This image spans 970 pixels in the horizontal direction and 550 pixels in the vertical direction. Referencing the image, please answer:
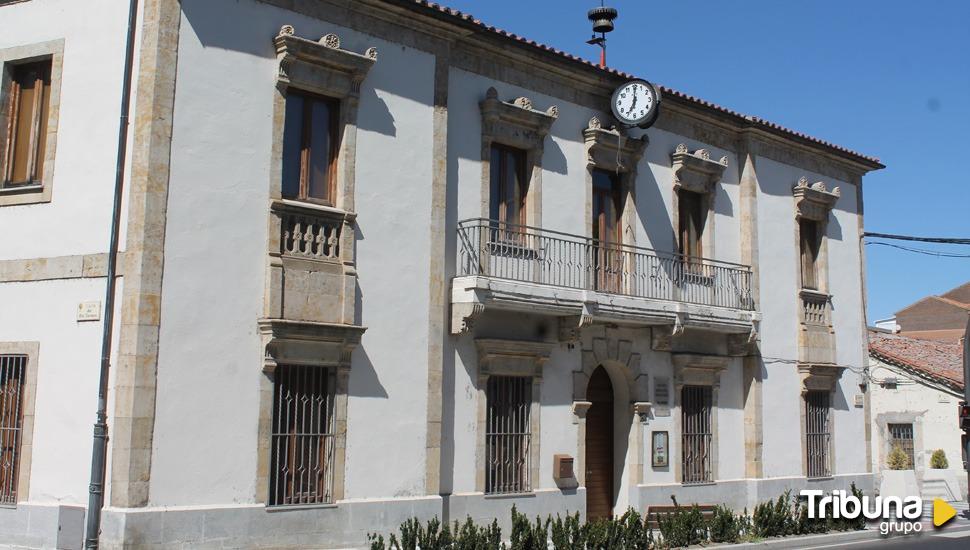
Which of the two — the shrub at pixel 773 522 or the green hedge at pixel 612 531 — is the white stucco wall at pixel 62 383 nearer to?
the green hedge at pixel 612 531

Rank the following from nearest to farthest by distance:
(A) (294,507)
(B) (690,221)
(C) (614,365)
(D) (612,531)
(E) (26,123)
Result: 1. (A) (294,507)
2. (E) (26,123)
3. (D) (612,531)
4. (C) (614,365)
5. (B) (690,221)

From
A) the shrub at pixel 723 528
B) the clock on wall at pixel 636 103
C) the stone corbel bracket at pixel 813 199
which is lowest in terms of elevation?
the shrub at pixel 723 528

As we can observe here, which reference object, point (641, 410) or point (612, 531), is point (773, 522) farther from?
point (612, 531)

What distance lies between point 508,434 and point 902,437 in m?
16.4

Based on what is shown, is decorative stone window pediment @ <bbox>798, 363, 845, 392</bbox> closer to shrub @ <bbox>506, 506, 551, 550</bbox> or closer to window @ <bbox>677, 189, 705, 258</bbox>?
window @ <bbox>677, 189, 705, 258</bbox>

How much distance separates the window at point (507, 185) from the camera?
16.7 metres

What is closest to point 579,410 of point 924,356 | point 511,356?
point 511,356

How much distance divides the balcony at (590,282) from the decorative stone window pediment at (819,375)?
2350 mm

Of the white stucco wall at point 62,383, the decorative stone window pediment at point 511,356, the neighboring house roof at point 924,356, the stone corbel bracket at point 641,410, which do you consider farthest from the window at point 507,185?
the neighboring house roof at point 924,356

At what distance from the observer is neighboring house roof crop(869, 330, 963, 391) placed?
27.4 m

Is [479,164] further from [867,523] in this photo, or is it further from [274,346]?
[867,523]

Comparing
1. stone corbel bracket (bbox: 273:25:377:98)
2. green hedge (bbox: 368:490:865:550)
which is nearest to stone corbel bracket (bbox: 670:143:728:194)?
green hedge (bbox: 368:490:865:550)

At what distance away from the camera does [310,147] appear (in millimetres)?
14148

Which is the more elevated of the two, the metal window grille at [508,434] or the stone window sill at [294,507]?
the metal window grille at [508,434]
